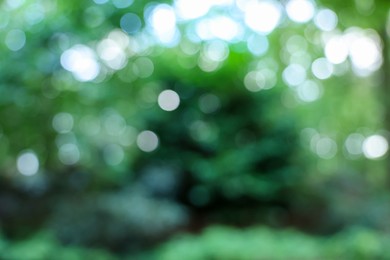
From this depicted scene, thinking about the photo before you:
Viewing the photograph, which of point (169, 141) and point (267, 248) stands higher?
point (169, 141)

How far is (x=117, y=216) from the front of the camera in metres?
5.29

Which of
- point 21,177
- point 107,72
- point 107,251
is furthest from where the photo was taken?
point 107,72

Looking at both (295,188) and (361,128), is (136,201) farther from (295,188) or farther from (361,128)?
(361,128)

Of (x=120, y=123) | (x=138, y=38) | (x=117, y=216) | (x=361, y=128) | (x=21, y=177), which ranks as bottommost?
(x=117, y=216)

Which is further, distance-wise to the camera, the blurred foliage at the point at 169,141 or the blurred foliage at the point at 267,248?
the blurred foliage at the point at 169,141

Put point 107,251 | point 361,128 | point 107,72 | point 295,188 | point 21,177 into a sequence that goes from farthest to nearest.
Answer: point 361,128
point 295,188
point 107,72
point 21,177
point 107,251

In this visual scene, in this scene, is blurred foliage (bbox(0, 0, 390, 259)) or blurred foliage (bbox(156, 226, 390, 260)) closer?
blurred foliage (bbox(156, 226, 390, 260))

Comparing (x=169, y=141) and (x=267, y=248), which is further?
(x=169, y=141)

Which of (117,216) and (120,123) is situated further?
(120,123)

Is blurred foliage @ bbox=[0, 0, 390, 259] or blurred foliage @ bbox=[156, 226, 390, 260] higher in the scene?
blurred foliage @ bbox=[0, 0, 390, 259]

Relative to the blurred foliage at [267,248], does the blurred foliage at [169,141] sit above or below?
above

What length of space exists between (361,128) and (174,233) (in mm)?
4443

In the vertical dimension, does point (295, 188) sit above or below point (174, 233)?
above

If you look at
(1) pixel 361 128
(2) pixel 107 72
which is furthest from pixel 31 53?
(1) pixel 361 128
